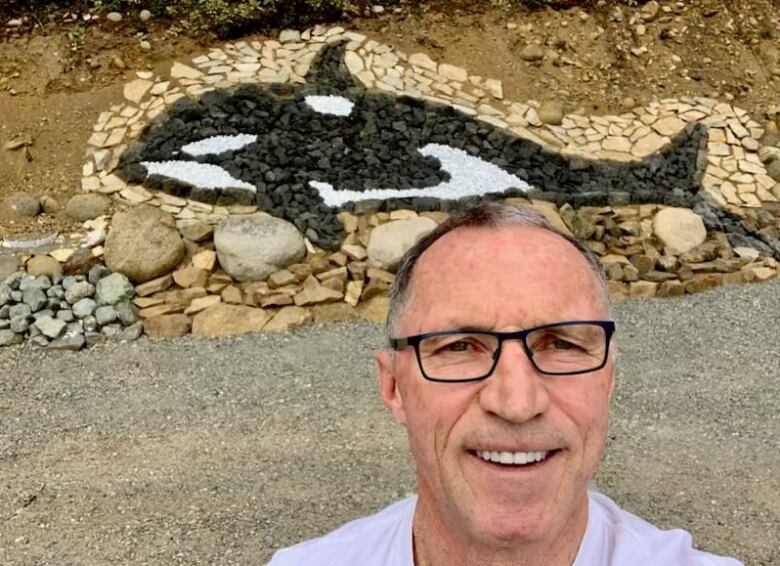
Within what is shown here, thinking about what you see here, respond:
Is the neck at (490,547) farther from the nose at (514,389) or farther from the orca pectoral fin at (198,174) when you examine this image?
the orca pectoral fin at (198,174)

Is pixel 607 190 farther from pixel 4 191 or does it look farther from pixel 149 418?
pixel 4 191

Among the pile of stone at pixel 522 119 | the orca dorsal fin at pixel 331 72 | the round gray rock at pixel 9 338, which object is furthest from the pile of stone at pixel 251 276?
the orca dorsal fin at pixel 331 72

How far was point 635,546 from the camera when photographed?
161 centimetres

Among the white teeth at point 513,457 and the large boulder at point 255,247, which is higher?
the white teeth at point 513,457

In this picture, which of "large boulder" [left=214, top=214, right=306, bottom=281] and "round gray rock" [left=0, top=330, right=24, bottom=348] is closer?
"round gray rock" [left=0, top=330, right=24, bottom=348]

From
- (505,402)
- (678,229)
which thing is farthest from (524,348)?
(678,229)

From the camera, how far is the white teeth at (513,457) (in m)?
1.49

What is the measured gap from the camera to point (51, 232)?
670cm

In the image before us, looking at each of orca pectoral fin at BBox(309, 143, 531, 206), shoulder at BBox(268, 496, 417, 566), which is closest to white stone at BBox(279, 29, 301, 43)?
orca pectoral fin at BBox(309, 143, 531, 206)

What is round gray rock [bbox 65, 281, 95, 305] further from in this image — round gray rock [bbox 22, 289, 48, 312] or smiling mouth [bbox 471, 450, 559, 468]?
smiling mouth [bbox 471, 450, 559, 468]

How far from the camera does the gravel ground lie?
4.16 meters

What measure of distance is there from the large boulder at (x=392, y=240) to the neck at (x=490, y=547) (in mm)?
4757

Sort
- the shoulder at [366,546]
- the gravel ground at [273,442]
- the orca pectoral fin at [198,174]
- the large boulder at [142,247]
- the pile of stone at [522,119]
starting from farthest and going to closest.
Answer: the pile of stone at [522,119]
the orca pectoral fin at [198,174]
the large boulder at [142,247]
the gravel ground at [273,442]
the shoulder at [366,546]

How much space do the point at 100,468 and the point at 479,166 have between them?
4483 millimetres
